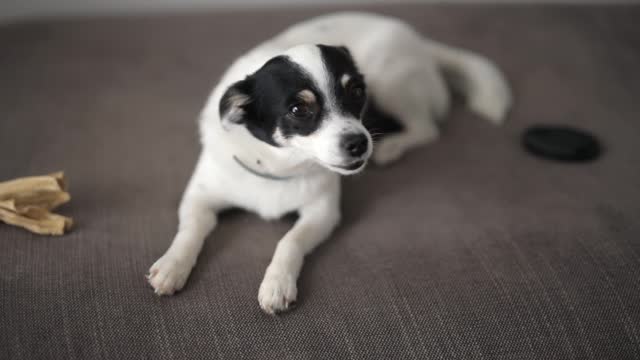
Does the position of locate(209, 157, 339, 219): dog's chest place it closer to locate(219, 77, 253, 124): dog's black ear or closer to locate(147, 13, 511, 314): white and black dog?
locate(147, 13, 511, 314): white and black dog

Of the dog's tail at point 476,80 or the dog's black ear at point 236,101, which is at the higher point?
the dog's black ear at point 236,101

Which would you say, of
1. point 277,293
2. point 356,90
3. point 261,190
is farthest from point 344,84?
point 277,293

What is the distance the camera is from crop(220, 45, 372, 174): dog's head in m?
1.46

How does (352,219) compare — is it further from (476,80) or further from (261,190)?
(476,80)

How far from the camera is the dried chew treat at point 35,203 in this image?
4.84 ft

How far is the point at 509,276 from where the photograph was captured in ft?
4.68

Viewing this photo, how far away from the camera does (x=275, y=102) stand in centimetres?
151

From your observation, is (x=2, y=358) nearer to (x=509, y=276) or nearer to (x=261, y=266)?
(x=261, y=266)

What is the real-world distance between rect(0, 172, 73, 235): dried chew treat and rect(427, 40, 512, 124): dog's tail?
1.56m

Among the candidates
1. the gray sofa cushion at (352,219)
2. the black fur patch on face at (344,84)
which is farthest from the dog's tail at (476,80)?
the black fur patch on face at (344,84)

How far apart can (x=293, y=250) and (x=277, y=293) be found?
0.18 meters

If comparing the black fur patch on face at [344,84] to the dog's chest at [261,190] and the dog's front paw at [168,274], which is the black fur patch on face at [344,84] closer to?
the dog's chest at [261,190]

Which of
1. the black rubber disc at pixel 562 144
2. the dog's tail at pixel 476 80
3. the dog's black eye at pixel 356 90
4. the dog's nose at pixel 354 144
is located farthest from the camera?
the dog's tail at pixel 476 80

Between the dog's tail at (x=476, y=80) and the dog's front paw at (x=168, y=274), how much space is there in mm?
1408
